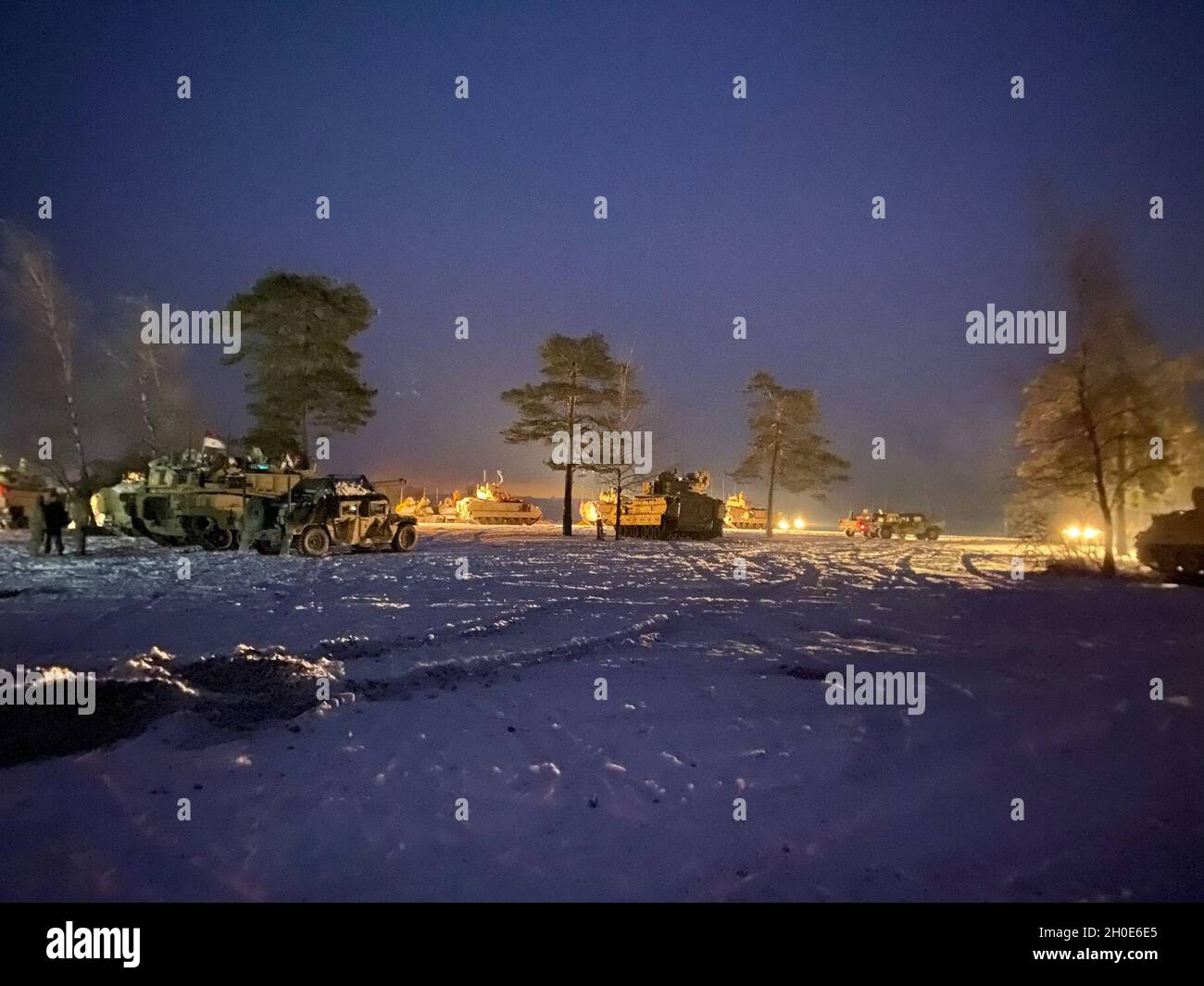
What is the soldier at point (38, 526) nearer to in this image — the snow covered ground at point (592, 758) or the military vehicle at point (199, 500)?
the military vehicle at point (199, 500)

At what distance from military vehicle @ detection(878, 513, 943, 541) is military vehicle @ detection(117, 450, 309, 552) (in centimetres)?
3204

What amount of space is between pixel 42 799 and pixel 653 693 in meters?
4.71

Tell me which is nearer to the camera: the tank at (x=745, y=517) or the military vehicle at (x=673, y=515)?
the military vehicle at (x=673, y=515)

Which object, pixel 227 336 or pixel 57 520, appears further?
pixel 227 336

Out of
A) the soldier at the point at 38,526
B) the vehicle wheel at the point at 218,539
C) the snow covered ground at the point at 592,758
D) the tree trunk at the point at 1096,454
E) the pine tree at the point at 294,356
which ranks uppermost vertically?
the pine tree at the point at 294,356

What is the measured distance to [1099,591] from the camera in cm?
1440

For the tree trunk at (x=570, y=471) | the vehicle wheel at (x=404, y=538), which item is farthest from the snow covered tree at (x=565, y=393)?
the vehicle wheel at (x=404, y=538)

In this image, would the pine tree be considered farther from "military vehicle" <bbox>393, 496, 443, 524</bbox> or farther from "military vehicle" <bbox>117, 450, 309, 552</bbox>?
"military vehicle" <bbox>393, 496, 443, 524</bbox>

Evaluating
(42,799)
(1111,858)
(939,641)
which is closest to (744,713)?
(1111,858)

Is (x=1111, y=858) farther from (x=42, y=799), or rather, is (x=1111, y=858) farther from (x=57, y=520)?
(x=57, y=520)

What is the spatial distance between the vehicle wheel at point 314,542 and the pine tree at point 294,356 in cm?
1316

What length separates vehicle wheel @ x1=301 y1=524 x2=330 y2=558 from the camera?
19.4 meters

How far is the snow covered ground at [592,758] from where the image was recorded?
3605 millimetres

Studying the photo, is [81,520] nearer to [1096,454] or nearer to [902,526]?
[1096,454]
